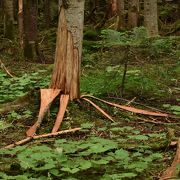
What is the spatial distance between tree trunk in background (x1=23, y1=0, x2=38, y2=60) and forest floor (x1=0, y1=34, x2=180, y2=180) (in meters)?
1.32

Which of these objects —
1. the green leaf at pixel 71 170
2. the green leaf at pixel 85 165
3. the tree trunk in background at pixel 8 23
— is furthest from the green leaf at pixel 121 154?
the tree trunk in background at pixel 8 23

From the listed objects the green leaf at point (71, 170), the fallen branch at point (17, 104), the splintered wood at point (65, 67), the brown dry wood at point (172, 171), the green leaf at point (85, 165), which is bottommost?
the brown dry wood at point (172, 171)

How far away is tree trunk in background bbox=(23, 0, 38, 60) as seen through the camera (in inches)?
407

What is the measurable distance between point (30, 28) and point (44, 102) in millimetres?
5242

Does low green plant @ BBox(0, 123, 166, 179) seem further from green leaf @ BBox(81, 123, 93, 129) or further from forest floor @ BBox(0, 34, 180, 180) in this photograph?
green leaf @ BBox(81, 123, 93, 129)

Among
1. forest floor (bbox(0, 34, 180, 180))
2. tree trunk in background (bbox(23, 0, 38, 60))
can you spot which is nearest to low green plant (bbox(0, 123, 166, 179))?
forest floor (bbox(0, 34, 180, 180))

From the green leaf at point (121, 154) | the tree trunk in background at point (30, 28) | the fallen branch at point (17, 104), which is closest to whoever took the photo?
the green leaf at point (121, 154)

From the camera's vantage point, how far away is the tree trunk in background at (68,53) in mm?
5758

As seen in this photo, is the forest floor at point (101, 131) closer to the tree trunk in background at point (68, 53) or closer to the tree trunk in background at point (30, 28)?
the tree trunk in background at point (68, 53)

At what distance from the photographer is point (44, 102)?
5.57 m

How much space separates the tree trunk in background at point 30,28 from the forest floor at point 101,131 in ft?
4.34

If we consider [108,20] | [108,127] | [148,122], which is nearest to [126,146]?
[108,127]

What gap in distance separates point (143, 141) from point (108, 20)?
11.7 meters

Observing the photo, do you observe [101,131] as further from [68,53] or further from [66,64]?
[68,53]
